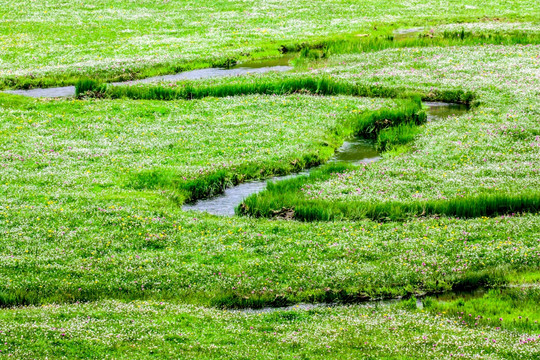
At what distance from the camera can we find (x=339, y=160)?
29.8 meters

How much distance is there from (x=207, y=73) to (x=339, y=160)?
1900 centimetres

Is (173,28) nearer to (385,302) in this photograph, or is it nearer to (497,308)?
(385,302)

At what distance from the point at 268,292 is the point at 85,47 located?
132 ft

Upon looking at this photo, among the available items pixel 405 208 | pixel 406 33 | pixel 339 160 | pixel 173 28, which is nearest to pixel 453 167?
pixel 405 208

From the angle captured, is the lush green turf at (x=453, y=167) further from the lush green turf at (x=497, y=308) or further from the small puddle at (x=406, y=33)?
the small puddle at (x=406, y=33)

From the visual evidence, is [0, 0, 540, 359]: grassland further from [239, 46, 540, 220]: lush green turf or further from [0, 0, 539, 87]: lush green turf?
[0, 0, 539, 87]: lush green turf

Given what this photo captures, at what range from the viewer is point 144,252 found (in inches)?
787

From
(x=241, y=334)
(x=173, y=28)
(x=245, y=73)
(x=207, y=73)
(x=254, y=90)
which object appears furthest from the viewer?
(x=173, y=28)

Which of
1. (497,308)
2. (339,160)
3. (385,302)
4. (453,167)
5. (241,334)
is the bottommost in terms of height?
(385,302)

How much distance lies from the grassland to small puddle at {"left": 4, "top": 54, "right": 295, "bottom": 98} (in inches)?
49.8

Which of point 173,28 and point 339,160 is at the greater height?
point 173,28

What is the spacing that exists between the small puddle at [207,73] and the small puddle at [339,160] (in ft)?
44.3

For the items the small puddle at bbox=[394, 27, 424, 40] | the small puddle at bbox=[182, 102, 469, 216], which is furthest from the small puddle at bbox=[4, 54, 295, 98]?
the small puddle at bbox=[182, 102, 469, 216]

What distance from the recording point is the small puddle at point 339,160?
24.7 metres
